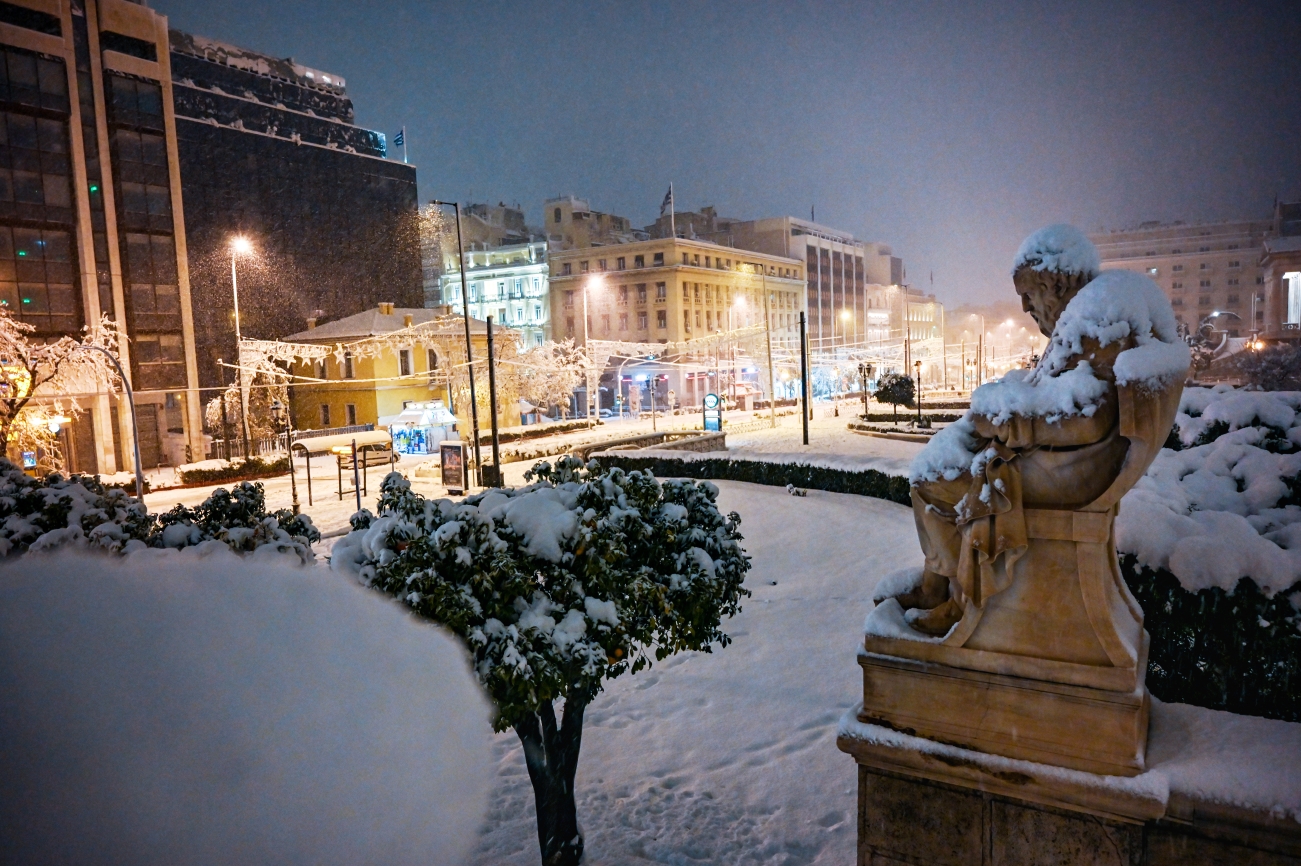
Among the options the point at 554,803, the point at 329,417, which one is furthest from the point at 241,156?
the point at 554,803

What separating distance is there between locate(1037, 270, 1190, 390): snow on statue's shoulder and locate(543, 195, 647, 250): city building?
236 feet

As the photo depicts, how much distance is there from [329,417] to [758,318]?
1869 inches

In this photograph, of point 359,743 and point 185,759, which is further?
point 359,743

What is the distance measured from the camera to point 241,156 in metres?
47.8

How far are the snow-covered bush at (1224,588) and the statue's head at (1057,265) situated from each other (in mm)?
1610

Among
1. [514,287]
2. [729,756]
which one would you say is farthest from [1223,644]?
[514,287]

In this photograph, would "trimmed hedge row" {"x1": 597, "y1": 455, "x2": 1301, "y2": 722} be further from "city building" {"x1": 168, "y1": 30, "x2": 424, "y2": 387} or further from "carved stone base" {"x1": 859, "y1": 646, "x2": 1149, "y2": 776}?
"city building" {"x1": 168, "y1": 30, "x2": 424, "y2": 387}

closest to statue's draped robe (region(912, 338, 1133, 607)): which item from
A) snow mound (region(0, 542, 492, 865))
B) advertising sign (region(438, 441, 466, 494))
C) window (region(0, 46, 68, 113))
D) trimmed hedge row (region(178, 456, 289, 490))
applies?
snow mound (region(0, 542, 492, 865))

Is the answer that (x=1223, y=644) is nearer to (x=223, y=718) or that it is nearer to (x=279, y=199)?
(x=223, y=718)

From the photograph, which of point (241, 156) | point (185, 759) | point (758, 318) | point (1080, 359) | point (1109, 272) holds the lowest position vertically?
point (185, 759)

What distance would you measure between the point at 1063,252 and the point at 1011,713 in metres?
2.19

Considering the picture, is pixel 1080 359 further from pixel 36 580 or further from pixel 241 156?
pixel 241 156

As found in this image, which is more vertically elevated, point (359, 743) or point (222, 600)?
point (222, 600)

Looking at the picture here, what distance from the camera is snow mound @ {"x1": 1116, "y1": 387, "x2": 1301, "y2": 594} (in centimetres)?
388
